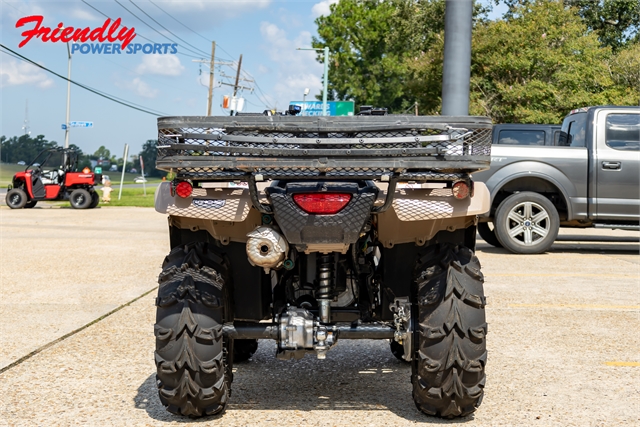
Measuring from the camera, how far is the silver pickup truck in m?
12.5

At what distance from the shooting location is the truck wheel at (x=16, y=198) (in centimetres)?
2467

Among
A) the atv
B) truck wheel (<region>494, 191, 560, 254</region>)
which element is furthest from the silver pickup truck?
the atv

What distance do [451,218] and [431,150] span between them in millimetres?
574

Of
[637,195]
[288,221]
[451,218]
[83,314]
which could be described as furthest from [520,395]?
[637,195]

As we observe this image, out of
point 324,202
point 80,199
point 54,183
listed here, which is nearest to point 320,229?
point 324,202

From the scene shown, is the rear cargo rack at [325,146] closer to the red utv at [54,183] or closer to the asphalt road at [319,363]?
the asphalt road at [319,363]

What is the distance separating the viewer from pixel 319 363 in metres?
5.75

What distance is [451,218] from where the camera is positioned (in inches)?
173

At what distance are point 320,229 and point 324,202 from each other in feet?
0.43

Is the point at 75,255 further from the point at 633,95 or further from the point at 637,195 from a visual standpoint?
the point at 633,95

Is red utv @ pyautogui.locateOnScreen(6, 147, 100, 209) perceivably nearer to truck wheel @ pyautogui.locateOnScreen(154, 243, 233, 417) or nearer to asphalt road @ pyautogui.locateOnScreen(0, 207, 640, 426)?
asphalt road @ pyautogui.locateOnScreen(0, 207, 640, 426)

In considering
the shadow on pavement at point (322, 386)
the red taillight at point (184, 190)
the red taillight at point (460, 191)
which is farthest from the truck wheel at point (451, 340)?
the red taillight at point (184, 190)

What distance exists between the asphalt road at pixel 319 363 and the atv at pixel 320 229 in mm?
383

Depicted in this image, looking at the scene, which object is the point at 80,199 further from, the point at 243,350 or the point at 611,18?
the point at 611,18
